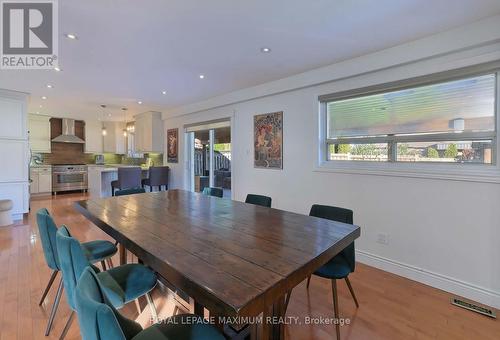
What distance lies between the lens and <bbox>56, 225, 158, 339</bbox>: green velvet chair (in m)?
1.33

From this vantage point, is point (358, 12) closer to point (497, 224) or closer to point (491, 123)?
point (491, 123)

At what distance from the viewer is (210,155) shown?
18.5 feet

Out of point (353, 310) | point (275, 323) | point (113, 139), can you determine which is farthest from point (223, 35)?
point (113, 139)

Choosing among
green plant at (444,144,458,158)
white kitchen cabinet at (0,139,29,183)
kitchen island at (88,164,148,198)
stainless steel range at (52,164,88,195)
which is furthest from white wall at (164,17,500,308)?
stainless steel range at (52,164,88,195)

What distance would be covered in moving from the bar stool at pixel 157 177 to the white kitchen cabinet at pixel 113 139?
2984 mm

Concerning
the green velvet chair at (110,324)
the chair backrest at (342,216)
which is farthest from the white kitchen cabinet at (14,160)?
the chair backrest at (342,216)

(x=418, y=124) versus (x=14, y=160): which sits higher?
(x=418, y=124)

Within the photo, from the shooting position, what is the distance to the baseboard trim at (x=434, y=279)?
7.29ft

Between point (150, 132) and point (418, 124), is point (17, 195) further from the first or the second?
point (418, 124)

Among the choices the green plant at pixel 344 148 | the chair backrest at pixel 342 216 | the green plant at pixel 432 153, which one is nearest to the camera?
the chair backrest at pixel 342 216

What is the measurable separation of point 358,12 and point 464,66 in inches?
46.8

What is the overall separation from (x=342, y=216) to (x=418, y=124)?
1.51 metres

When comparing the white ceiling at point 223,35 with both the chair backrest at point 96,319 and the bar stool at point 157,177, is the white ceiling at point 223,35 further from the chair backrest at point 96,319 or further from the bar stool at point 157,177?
the bar stool at point 157,177

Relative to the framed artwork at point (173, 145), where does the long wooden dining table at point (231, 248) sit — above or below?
below
